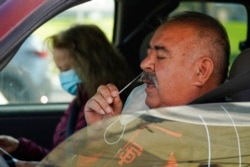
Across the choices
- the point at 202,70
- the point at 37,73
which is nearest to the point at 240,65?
the point at 202,70

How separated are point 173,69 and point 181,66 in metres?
0.03

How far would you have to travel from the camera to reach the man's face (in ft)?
9.07

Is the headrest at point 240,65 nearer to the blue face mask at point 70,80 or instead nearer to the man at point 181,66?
the man at point 181,66

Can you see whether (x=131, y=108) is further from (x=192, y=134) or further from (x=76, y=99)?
(x=76, y=99)

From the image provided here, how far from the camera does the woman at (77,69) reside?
4.09 metres

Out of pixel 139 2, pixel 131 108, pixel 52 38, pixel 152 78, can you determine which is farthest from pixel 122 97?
pixel 139 2

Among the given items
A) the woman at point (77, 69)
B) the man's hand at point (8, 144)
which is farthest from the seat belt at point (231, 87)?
the man's hand at point (8, 144)

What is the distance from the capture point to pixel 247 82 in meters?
2.56

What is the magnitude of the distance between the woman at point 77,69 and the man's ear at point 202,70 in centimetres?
117

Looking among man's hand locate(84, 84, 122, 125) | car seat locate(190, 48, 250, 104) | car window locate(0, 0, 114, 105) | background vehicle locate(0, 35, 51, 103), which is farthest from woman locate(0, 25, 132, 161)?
car seat locate(190, 48, 250, 104)

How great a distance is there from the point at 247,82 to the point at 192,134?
32 centimetres

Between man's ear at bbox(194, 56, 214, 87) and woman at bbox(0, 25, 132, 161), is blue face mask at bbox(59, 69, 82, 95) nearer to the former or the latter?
woman at bbox(0, 25, 132, 161)

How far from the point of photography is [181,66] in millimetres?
2777

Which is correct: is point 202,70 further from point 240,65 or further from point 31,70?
point 31,70
